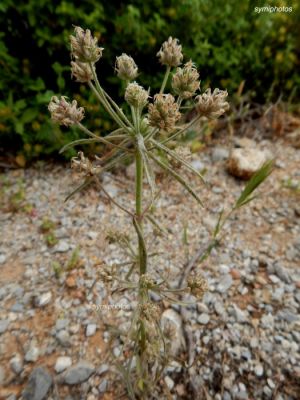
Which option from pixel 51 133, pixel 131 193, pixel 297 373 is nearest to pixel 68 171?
pixel 51 133

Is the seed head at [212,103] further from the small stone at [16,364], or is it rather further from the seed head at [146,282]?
the small stone at [16,364]

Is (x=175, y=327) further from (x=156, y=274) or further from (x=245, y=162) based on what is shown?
(x=245, y=162)

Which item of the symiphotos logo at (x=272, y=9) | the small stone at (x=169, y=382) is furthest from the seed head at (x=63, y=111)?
the symiphotos logo at (x=272, y=9)

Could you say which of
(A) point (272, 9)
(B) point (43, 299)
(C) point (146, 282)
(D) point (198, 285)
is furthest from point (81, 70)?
(A) point (272, 9)

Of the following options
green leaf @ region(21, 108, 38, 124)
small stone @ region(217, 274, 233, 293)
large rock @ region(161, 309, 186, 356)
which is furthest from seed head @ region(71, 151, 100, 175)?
green leaf @ region(21, 108, 38, 124)

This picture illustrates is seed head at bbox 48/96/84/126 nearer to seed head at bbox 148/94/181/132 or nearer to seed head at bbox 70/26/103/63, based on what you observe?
seed head at bbox 70/26/103/63

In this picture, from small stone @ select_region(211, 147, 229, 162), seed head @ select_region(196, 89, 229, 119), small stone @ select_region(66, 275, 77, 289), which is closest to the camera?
seed head @ select_region(196, 89, 229, 119)

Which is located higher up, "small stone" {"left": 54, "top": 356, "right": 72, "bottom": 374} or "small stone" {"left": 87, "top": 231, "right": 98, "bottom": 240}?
"small stone" {"left": 87, "top": 231, "right": 98, "bottom": 240}
